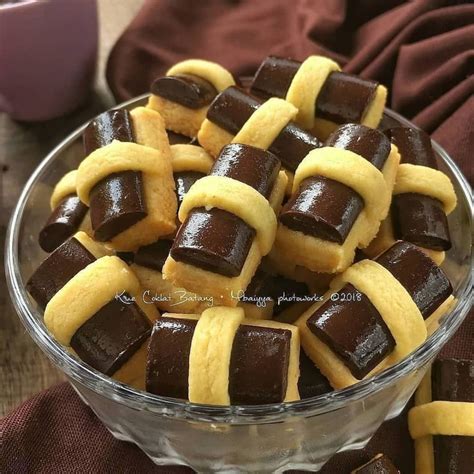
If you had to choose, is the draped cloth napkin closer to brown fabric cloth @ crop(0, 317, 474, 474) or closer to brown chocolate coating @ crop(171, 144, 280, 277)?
brown fabric cloth @ crop(0, 317, 474, 474)

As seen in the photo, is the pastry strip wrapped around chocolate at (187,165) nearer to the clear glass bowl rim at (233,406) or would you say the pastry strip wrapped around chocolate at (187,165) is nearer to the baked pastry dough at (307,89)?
the baked pastry dough at (307,89)

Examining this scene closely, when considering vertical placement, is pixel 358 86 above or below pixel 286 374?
above

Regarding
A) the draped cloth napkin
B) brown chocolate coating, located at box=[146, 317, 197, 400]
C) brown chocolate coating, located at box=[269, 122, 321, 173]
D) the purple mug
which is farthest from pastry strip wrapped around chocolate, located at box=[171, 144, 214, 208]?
the purple mug

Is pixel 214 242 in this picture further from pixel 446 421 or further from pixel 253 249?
pixel 446 421

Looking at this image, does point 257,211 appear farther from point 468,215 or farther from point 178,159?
point 468,215

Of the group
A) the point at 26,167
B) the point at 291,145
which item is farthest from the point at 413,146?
the point at 26,167

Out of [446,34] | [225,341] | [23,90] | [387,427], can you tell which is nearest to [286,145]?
[225,341]

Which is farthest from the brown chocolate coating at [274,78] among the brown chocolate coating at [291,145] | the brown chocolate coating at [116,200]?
the brown chocolate coating at [116,200]
